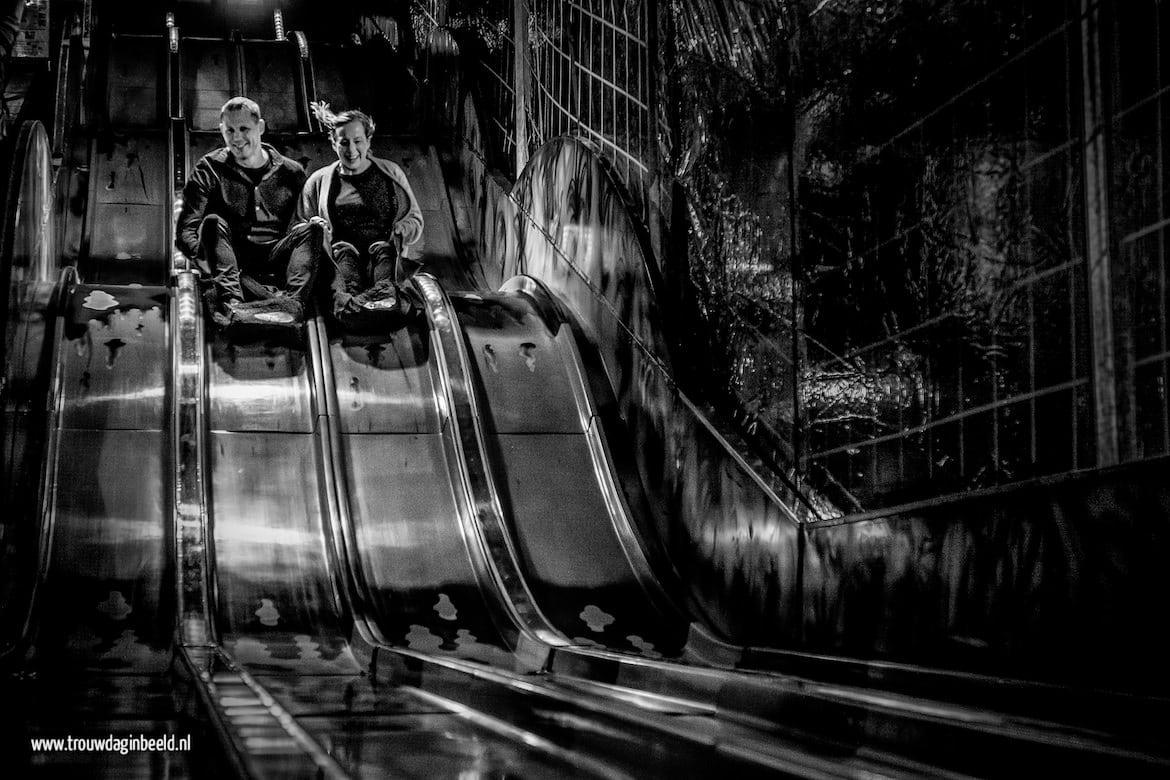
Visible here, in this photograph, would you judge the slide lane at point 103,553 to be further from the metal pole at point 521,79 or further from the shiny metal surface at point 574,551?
the metal pole at point 521,79

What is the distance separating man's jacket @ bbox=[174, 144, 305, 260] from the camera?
7168mm

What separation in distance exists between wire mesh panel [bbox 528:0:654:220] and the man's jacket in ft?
5.67

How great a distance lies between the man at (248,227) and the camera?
7.00m

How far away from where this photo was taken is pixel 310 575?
517 centimetres

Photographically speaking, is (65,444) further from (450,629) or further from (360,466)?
(450,629)

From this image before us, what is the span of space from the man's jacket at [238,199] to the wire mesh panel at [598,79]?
5.67ft

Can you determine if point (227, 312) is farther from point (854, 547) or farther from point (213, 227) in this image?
point (854, 547)

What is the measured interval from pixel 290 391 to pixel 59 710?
280 cm

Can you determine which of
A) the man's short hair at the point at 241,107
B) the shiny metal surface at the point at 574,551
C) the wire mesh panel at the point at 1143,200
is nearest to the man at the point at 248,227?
the man's short hair at the point at 241,107

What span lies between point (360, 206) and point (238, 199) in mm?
672

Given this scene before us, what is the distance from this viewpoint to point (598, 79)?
733cm

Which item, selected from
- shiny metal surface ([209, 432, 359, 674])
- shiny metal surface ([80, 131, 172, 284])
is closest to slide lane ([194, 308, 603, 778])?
shiny metal surface ([209, 432, 359, 674])

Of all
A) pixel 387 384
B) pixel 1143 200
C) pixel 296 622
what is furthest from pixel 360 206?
pixel 1143 200

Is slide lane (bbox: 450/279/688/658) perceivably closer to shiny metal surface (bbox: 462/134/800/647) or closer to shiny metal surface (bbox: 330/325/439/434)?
shiny metal surface (bbox: 462/134/800/647)
